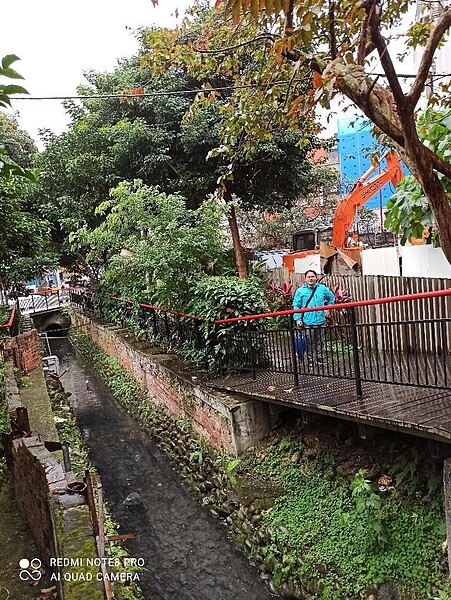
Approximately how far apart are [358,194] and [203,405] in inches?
320

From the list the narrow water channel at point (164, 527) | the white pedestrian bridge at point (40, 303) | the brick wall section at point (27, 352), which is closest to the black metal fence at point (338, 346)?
the narrow water channel at point (164, 527)

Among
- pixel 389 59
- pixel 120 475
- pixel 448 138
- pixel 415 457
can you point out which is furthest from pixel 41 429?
pixel 448 138

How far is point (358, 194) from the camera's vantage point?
12945 millimetres

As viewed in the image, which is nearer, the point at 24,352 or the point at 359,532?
the point at 359,532

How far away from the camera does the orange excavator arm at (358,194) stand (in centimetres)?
1269

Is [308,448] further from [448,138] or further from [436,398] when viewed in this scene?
[448,138]

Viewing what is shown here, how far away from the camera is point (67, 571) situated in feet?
9.82

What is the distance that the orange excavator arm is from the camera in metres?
12.7

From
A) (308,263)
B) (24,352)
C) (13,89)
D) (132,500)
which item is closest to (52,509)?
(13,89)

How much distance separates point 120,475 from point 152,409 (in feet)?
6.92

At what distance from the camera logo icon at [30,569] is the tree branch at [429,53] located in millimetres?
4753

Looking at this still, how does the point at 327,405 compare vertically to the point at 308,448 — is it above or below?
above

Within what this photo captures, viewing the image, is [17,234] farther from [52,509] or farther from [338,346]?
[52,509]

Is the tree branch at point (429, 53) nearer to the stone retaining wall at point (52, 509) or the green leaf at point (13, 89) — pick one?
the green leaf at point (13, 89)
